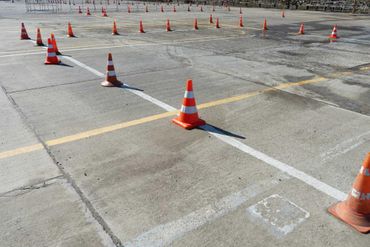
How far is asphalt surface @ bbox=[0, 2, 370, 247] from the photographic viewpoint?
3338 mm

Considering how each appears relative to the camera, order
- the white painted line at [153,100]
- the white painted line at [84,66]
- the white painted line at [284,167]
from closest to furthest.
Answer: the white painted line at [284,167] → the white painted line at [153,100] → the white painted line at [84,66]

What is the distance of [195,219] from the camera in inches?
136

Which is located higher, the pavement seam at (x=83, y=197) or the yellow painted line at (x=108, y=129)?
the yellow painted line at (x=108, y=129)

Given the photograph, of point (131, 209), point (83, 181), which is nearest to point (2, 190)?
point (83, 181)

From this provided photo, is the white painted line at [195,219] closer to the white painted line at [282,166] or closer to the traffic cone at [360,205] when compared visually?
the white painted line at [282,166]

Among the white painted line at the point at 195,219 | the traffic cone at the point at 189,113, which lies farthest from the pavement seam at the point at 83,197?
the traffic cone at the point at 189,113

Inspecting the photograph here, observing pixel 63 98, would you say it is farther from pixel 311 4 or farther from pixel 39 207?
pixel 311 4

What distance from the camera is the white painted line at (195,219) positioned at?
3.17 m

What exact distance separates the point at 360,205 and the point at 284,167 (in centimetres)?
117

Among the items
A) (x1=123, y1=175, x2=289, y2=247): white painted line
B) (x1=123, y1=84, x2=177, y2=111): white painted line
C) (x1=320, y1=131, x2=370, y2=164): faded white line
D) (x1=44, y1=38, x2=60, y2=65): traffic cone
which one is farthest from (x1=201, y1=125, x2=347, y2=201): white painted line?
(x1=44, y1=38, x2=60, y2=65): traffic cone

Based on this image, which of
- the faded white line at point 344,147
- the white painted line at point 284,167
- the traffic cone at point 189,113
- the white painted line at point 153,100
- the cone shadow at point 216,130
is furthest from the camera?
the white painted line at point 153,100

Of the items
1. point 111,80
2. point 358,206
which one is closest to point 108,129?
point 111,80

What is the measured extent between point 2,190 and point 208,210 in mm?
2386

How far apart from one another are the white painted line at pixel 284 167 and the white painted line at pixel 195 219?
1.34 feet
